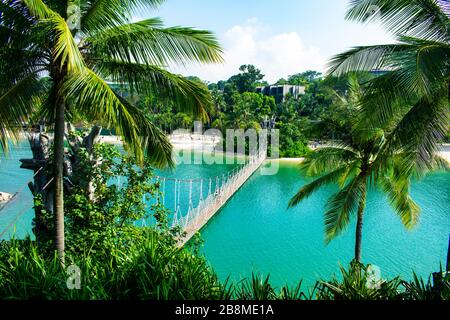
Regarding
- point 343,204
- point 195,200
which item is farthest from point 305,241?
point 195,200

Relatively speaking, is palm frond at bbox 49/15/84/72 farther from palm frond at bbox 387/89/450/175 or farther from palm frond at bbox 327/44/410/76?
palm frond at bbox 387/89/450/175

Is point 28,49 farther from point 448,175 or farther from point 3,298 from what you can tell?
point 448,175

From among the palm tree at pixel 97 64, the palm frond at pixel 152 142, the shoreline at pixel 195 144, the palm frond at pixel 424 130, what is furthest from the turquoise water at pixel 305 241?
the shoreline at pixel 195 144

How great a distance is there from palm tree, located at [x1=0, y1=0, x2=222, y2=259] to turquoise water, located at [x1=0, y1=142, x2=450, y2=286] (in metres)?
4.11

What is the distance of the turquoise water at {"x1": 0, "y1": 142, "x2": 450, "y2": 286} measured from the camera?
829cm

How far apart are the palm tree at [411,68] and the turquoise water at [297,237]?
4.08m

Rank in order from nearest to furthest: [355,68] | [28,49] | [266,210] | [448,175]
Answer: [28,49] → [355,68] → [266,210] → [448,175]

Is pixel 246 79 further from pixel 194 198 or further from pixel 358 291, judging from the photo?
pixel 358 291

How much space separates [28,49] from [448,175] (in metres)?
22.9

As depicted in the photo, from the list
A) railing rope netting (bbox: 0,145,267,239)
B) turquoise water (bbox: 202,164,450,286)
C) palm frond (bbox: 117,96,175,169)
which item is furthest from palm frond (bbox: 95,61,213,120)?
turquoise water (bbox: 202,164,450,286)

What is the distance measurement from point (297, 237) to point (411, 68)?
8060mm

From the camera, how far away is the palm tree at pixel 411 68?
298 centimetres
